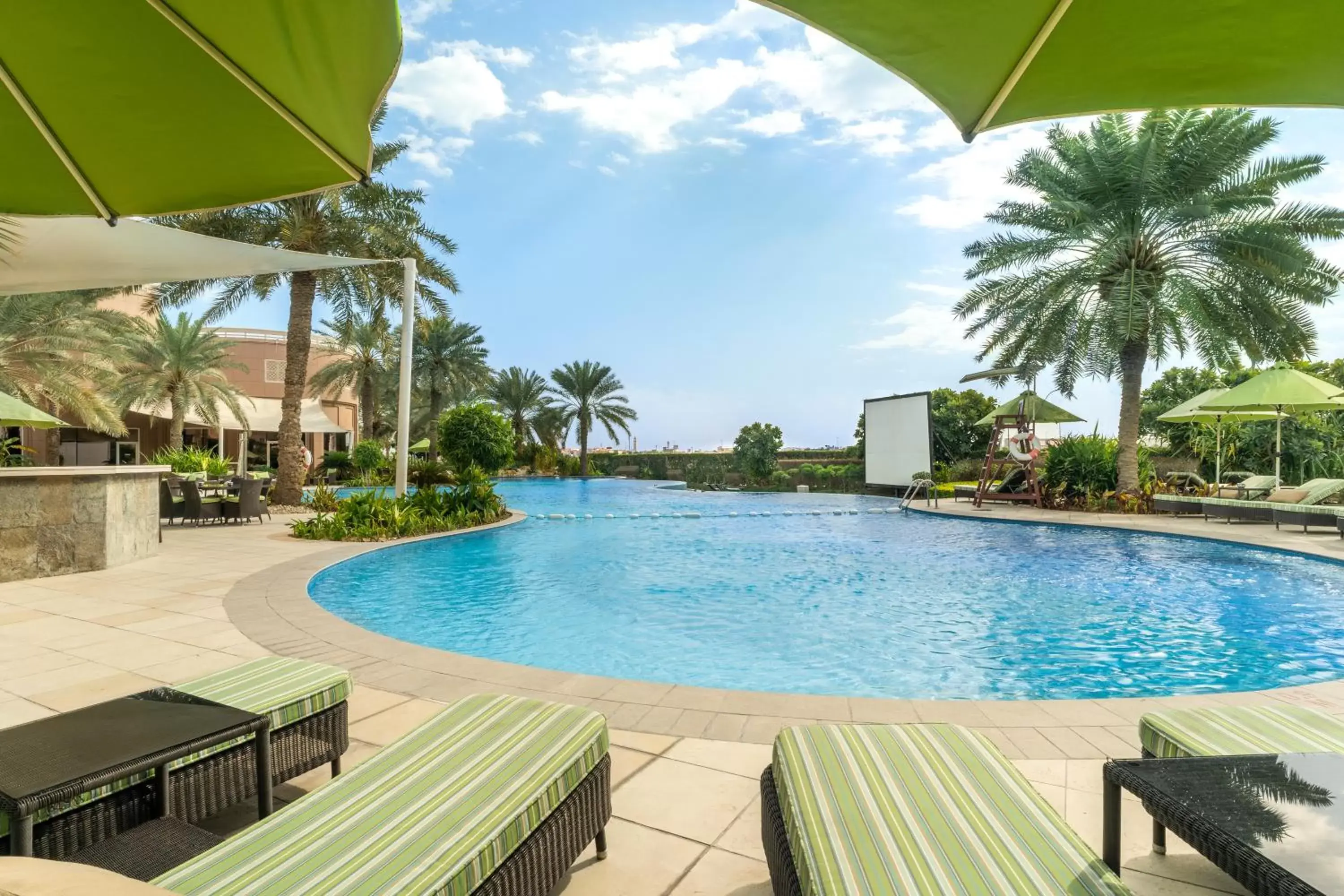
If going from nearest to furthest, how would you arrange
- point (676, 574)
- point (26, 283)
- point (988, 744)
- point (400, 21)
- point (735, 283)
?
point (400, 21), point (988, 744), point (26, 283), point (676, 574), point (735, 283)

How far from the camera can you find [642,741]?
129 inches

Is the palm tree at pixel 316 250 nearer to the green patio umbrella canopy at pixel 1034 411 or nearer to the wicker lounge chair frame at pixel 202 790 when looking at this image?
the wicker lounge chair frame at pixel 202 790

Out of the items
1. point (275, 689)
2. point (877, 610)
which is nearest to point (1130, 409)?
point (877, 610)

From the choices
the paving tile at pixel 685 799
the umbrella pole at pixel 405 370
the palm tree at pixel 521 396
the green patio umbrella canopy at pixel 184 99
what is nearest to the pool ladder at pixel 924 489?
the umbrella pole at pixel 405 370

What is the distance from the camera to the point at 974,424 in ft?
88.9

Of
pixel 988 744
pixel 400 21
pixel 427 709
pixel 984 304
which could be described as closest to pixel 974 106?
pixel 400 21

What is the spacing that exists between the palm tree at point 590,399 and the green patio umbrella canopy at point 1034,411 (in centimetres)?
2052

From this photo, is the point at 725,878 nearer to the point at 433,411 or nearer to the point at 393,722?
the point at 393,722

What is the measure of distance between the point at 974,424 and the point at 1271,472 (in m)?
9.28

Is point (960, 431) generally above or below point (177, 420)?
above

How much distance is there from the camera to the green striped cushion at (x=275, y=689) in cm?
250

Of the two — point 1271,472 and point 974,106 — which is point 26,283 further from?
point 1271,472

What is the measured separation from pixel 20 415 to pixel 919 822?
1218 cm

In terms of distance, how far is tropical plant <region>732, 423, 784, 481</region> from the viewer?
29.1 meters
